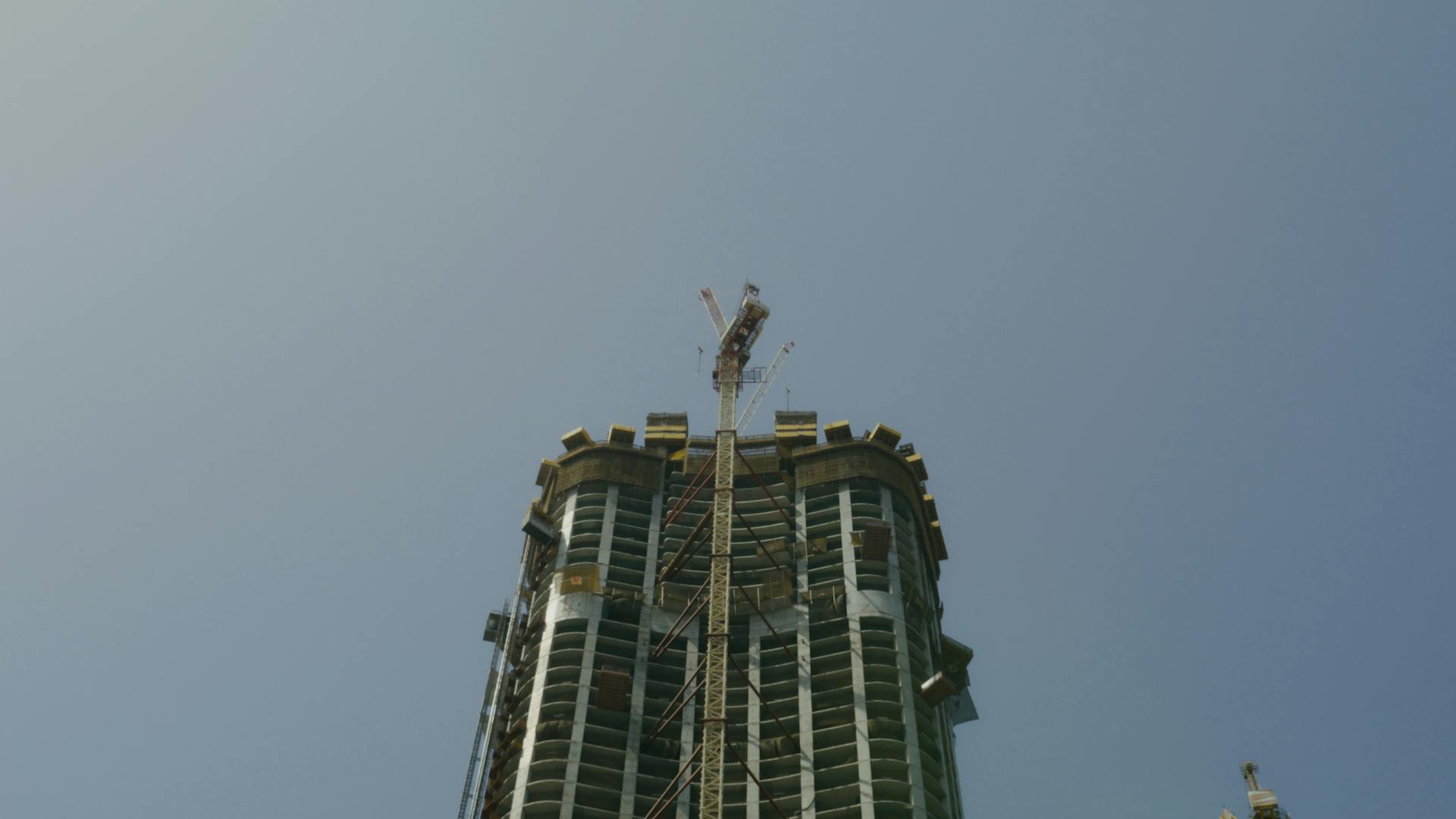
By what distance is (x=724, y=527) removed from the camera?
5492 inches

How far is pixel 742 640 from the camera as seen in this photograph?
138000mm

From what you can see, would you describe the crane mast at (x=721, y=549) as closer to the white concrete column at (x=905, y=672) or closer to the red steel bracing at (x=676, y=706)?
the red steel bracing at (x=676, y=706)

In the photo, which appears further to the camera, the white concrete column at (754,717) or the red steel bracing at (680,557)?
the red steel bracing at (680,557)

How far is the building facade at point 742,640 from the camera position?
122875 millimetres

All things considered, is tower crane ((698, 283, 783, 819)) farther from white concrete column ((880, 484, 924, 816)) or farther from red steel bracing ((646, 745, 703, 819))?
white concrete column ((880, 484, 924, 816))

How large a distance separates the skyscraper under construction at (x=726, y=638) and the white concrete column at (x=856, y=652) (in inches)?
7.4

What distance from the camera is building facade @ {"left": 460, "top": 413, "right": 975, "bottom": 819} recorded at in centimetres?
12288

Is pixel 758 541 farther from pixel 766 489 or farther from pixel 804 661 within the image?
pixel 804 661

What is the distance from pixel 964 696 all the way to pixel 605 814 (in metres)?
52.5

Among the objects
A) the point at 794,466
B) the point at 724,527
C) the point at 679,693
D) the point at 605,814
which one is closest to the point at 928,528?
the point at 794,466

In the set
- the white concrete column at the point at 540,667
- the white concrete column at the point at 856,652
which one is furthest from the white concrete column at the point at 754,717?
the white concrete column at the point at 540,667

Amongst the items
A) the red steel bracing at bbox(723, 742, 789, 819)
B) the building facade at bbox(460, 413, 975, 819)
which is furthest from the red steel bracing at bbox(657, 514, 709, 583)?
the red steel bracing at bbox(723, 742, 789, 819)

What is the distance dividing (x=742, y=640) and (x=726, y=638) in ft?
28.5

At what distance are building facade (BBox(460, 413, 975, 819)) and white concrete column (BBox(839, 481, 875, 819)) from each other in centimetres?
19
